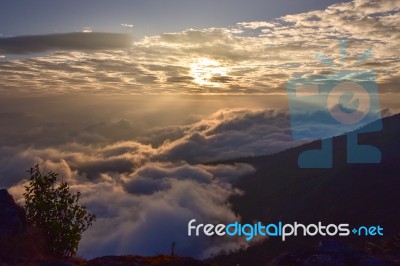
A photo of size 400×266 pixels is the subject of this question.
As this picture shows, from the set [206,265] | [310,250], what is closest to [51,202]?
[206,265]

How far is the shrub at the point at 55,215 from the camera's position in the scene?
17.7m

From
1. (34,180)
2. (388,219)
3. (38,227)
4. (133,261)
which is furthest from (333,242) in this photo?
(388,219)

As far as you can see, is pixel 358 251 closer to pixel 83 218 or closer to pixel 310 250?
pixel 310 250

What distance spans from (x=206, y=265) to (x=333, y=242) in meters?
5.49

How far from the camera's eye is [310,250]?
14266mm

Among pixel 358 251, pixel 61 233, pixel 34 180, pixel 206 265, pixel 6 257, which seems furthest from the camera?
pixel 34 180

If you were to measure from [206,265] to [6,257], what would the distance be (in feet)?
27.1

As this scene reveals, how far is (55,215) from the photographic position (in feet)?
61.0

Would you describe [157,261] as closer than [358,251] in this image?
No

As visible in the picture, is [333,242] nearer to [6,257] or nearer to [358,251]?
[358,251]

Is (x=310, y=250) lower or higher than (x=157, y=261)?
higher

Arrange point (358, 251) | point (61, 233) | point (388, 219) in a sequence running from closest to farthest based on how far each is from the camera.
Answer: point (358, 251) → point (61, 233) → point (388, 219)

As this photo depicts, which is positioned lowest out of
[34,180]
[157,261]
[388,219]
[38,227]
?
[388,219]

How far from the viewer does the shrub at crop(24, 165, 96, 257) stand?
17719mm
